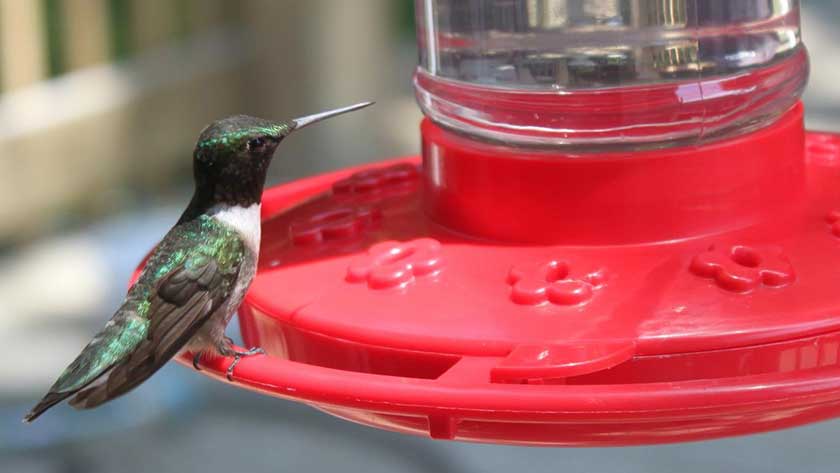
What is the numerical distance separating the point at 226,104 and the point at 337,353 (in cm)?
599

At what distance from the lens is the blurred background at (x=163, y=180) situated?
4.57m

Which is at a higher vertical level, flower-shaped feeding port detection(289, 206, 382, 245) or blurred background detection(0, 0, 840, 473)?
flower-shaped feeding port detection(289, 206, 382, 245)

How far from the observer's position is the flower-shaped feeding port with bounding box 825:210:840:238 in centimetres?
157

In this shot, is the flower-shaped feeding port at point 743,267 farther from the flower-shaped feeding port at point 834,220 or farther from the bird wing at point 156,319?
the bird wing at point 156,319

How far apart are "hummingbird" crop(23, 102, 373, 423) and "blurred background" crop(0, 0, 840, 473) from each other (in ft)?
8.92

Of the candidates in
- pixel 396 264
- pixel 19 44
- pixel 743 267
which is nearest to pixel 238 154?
pixel 396 264

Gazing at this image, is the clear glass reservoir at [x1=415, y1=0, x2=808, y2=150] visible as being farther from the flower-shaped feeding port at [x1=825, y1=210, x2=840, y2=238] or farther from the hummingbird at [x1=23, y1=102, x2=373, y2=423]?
the hummingbird at [x1=23, y1=102, x2=373, y2=423]

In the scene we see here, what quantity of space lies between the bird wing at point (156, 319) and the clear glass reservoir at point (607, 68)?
1.26 feet

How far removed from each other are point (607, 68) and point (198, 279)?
669mm

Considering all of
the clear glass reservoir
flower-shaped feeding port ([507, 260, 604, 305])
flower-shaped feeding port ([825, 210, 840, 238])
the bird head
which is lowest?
flower-shaped feeding port ([507, 260, 604, 305])

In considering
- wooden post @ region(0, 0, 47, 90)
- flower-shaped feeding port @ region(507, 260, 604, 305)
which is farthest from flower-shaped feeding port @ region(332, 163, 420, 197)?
wooden post @ region(0, 0, 47, 90)

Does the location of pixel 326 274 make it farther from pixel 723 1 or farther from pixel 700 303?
pixel 723 1

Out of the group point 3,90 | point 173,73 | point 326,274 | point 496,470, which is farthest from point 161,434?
point 326,274

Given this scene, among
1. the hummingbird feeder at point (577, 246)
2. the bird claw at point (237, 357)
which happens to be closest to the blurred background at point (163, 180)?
the hummingbird feeder at point (577, 246)
